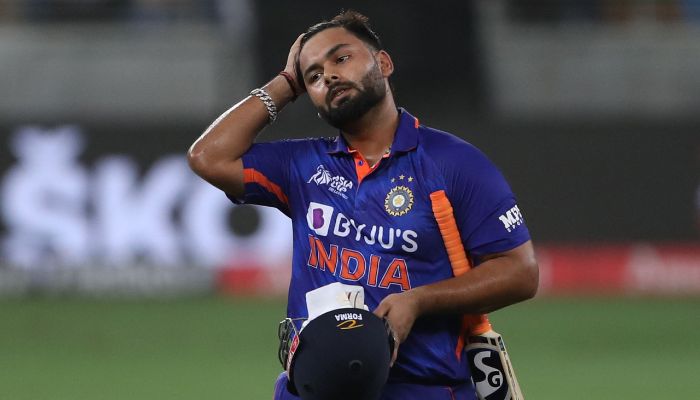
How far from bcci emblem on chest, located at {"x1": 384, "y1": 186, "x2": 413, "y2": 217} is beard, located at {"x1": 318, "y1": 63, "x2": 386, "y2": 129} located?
26 centimetres

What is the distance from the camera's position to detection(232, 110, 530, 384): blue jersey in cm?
409

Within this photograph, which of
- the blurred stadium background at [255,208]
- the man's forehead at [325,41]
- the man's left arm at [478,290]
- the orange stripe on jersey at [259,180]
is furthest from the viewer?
the blurred stadium background at [255,208]

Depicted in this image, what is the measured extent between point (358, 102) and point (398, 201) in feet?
1.07

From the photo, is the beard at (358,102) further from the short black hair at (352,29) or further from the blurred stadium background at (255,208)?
the blurred stadium background at (255,208)

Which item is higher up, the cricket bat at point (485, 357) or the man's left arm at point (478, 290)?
the man's left arm at point (478, 290)

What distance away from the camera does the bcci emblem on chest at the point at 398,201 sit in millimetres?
4113

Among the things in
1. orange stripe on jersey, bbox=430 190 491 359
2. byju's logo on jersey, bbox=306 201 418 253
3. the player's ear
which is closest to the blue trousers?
orange stripe on jersey, bbox=430 190 491 359

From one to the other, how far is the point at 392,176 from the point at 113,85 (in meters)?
13.5

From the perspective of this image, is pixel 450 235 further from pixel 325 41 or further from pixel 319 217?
pixel 325 41

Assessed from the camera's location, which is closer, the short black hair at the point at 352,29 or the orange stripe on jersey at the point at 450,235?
the orange stripe on jersey at the point at 450,235

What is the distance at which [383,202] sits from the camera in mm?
4152

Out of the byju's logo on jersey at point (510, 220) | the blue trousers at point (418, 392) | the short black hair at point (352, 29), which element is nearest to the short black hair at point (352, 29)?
the short black hair at point (352, 29)

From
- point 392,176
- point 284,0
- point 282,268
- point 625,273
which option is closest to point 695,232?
point 625,273

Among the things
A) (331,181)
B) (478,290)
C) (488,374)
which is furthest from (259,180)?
(488,374)
